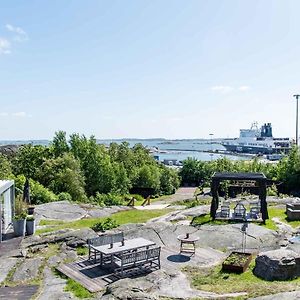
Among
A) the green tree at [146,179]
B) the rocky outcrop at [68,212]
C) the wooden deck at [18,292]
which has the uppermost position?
the wooden deck at [18,292]

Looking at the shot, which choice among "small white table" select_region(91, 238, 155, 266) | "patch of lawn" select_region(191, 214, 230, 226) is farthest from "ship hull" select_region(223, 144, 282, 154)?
"small white table" select_region(91, 238, 155, 266)

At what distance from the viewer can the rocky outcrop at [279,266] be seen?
31.1 feet

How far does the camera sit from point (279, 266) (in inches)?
375

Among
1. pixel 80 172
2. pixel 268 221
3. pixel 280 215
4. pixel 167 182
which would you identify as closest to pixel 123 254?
pixel 268 221

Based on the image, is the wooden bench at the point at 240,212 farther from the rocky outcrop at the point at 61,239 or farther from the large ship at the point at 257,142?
the large ship at the point at 257,142

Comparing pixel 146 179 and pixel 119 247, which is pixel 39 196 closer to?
pixel 119 247

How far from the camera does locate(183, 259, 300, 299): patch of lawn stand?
848 centimetres

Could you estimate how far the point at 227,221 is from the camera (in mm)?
17016

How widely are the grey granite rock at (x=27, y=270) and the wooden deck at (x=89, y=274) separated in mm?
703

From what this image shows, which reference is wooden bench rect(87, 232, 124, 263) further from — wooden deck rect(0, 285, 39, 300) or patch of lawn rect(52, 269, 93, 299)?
wooden deck rect(0, 285, 39, 300)

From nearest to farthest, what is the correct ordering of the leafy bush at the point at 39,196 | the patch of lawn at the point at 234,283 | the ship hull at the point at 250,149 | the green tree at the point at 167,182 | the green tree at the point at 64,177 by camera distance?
the patch of lawn at the point at 234,283, the leafy bush at the point at 39,196, the green tree at the point at 64,177, the green tree at the point at 167,182, the ship hull at the point at 250,149

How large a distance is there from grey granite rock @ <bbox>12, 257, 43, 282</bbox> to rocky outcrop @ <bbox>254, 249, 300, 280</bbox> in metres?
6.10

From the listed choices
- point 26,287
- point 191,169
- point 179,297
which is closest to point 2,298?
point 26,287

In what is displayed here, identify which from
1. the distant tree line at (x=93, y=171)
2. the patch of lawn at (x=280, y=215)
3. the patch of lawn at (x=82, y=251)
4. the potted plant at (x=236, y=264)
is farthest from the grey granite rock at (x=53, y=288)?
the distant tree line at (x=93, y=171)
